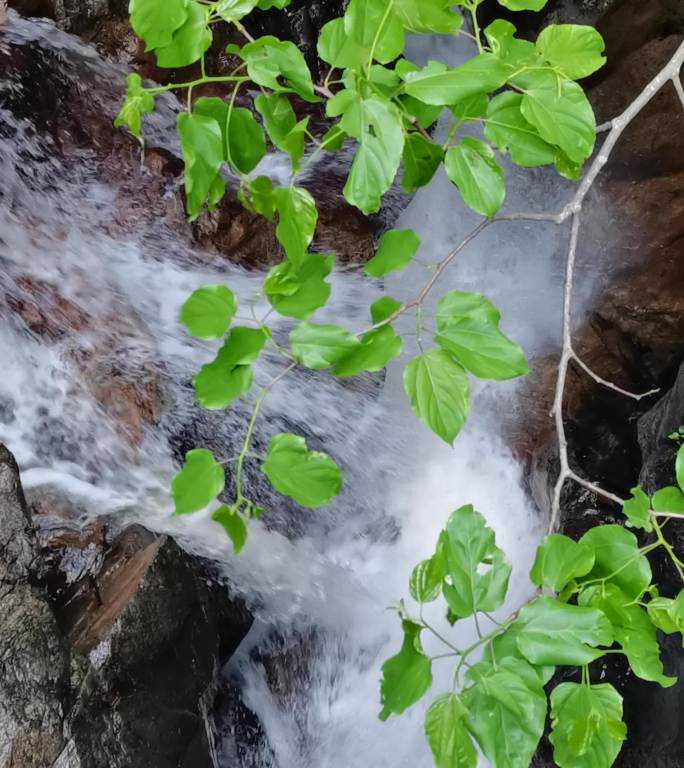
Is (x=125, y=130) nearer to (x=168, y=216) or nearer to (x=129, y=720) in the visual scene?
(x=168, y=216)

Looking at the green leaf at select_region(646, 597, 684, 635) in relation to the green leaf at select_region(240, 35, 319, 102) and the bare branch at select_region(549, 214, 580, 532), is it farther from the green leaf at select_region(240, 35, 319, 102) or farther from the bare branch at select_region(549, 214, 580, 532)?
the green leaf at select_region(240, 35, 319, 102)

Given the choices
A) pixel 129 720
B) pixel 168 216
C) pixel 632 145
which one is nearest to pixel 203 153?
pixel 129 720

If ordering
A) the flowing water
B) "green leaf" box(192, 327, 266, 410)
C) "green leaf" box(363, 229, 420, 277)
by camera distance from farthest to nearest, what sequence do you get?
1. the flowing water
2. "green leaf" box(363, 229, 420, 277)
3. "green leaf" box(192, 327, 266, 410)

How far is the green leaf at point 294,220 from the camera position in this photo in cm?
100

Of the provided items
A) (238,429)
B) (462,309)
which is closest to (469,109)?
(462,309)

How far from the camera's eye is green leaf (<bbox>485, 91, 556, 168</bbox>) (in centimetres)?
107

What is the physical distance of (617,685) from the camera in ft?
7.20


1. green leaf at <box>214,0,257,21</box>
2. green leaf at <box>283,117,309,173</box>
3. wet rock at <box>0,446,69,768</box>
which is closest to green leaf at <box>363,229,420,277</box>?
green leaf at <box>283,117,309,173</box>

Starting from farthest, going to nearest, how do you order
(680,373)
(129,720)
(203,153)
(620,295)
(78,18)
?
1. (78,18)
2. (620,295)
3. (680,373)
4. (129,720)
5. (203,153)

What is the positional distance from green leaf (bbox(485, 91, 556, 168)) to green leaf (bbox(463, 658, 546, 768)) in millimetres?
643

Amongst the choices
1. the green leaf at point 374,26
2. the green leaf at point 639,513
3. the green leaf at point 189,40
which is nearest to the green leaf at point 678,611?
the green leaf at point 639,513

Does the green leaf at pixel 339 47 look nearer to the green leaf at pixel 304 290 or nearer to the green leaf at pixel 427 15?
the green leaf at pixel 427 15

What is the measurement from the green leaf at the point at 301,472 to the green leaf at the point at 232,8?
52 centimetres

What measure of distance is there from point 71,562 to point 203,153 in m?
1.80
